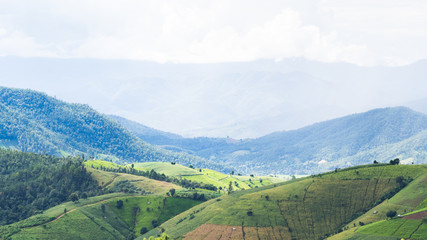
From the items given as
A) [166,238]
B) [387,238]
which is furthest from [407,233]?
[166,238]

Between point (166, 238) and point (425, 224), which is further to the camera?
point (425, 224)

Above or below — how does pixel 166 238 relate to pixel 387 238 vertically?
above

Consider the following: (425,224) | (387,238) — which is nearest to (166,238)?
(387,238)

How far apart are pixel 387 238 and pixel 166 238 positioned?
353ft

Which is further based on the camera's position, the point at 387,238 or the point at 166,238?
the point at 387,238

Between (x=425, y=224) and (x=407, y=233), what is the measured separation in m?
8.65

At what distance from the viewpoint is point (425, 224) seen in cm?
19762

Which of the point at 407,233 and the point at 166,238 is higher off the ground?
the point at 166,238

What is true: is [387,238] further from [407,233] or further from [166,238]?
[166,238]

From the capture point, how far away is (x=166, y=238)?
136875 mm

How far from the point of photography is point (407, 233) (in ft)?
646

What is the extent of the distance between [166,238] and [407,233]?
113130mm

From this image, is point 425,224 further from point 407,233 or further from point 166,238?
point 166,238

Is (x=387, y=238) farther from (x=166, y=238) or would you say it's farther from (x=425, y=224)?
(x=166, y=238)
